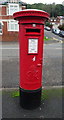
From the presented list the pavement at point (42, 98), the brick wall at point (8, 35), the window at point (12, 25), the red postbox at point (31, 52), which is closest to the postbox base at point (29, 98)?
the red postbox at point (31, 52)

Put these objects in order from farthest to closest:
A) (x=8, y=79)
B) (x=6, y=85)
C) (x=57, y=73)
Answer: (x=57, y=73) < (x=8, y=79) < (x=6, y=85)

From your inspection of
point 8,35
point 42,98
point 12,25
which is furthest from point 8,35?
point 42,98

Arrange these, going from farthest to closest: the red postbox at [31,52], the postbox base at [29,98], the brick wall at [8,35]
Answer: the brick wall at [8,35] < the postbox base at [29,98] < the red postbox at [31,52]

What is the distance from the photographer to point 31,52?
3.40m

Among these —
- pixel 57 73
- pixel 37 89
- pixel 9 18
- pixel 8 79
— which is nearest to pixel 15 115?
pixel 37 89

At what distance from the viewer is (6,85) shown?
495 cm

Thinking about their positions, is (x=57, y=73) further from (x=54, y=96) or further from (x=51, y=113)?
(x=51, y=113)

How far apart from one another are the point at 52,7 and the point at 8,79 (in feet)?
245

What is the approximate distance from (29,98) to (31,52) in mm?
967

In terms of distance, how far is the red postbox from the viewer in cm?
324

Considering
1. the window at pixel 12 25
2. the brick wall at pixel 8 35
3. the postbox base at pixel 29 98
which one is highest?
the window at pixel 12 25

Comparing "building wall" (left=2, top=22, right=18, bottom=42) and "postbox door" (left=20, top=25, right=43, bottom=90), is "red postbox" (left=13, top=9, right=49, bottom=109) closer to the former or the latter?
"postbox door" (left=20, top=25, right=43, bottom=90)

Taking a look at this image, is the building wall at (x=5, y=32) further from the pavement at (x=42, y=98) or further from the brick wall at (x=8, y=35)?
the pavement at (x=42, y=98)

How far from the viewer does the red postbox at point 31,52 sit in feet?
10.6
